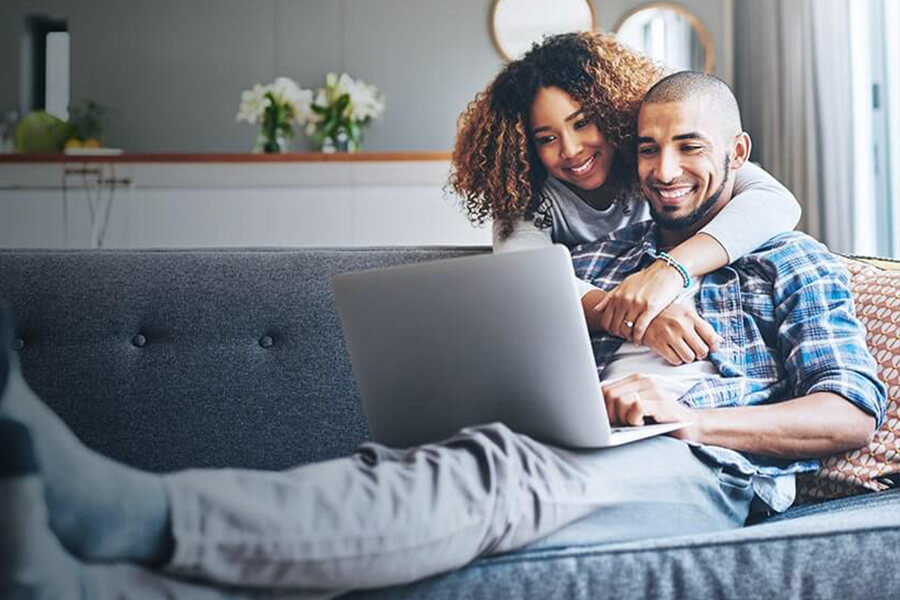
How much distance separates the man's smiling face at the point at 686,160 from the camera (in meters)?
1.52

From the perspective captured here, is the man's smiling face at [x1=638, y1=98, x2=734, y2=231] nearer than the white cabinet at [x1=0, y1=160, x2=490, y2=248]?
Yes

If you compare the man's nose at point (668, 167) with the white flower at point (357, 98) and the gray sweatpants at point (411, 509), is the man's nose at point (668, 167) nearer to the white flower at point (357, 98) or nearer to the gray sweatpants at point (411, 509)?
the gray sweatpants at point (411, 509)

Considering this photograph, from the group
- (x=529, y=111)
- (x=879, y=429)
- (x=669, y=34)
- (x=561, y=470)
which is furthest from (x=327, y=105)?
(x=561, y=470)

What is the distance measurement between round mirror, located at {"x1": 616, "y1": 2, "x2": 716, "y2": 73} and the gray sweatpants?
156 inches

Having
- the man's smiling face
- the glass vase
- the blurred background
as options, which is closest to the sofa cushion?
the man's smiling face

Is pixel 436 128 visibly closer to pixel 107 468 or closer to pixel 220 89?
pixel 220 89

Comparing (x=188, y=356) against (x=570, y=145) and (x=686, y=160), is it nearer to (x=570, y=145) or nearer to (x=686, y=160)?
(x=570, y=145)

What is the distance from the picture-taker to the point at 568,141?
1.65 metres

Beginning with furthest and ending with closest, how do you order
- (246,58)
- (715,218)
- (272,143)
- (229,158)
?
(246,58) < (272,143) < (229,158) < (715,218)

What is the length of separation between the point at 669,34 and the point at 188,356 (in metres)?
3.81

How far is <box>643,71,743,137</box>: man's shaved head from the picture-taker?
1532mm

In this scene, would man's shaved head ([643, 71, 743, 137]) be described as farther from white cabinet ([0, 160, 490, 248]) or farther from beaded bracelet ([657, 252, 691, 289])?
white cabinet ([0, 160, 490, 248])

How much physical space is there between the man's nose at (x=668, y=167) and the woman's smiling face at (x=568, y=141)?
0.42 ft

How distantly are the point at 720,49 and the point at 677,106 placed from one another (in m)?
3.54
